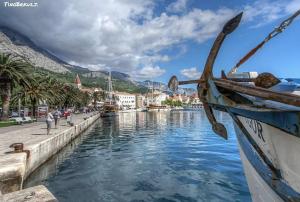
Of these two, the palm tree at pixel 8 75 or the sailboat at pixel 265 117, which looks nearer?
the sailboat at pixel 265 117

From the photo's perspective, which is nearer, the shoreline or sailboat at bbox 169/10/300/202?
sailboat at bbox 169/10/300/202

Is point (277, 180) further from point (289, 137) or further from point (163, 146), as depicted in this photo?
point (163, 146)

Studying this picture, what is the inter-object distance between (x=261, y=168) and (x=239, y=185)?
6.49m

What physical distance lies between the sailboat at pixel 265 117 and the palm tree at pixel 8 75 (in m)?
36.0

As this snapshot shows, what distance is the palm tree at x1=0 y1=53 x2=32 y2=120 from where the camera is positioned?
1431 inches

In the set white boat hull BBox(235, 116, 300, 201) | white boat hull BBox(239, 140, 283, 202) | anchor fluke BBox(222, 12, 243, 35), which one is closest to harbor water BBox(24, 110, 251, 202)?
white boat hull BBox(239, 140, 283, 202)

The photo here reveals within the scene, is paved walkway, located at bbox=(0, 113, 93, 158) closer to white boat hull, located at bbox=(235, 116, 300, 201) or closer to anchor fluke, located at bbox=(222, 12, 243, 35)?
white boat hull, located at bbox=(235, 116, 300, 201)

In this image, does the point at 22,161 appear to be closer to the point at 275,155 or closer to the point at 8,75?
the point at 275,155

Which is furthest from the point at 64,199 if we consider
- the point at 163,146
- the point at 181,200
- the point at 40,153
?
the point at 163,146

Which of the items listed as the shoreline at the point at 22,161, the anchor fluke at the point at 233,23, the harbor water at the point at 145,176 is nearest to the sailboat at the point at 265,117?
the anchor fluke at the point at 233,23

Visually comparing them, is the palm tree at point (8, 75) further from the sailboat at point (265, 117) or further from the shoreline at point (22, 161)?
the sailboat at point (265, 117)

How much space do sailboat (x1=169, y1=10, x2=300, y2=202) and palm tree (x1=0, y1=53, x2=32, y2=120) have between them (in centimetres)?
3602

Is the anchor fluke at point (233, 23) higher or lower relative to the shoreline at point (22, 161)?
higher

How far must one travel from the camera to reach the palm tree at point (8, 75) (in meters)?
36.3
